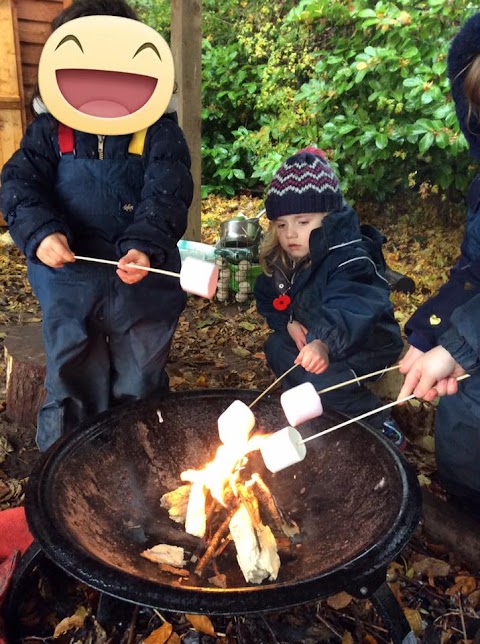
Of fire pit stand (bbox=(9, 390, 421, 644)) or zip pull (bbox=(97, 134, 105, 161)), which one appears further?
zip pull (bbox=(97, 134, 105, 161))

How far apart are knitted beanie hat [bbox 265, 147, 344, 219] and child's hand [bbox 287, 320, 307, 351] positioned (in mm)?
579

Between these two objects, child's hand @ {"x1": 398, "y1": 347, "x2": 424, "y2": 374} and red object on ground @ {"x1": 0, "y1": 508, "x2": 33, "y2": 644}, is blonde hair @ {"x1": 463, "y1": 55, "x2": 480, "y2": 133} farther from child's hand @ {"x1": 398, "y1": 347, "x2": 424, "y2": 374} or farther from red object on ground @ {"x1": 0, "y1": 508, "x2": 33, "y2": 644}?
red object on ground @ {"x1": 0, "y1": 508, "x2": 33, "y2": 644}

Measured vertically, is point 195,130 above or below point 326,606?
above

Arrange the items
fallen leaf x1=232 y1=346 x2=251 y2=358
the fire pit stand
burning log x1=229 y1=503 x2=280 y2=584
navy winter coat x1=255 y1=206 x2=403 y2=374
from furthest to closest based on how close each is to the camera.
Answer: fallen leaf x1=232 y1=346 x2=251 y2=358, navy winter coat x1=255 y1=206 x2=403 y2=374, burning log x1=229 y1=503 x2=280 y2=584, the fire pit stand

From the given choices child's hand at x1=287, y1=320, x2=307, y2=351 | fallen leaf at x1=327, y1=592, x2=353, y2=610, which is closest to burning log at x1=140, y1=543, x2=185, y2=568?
fallen leaf at x1=327, y1=592, x2=353, y2=610

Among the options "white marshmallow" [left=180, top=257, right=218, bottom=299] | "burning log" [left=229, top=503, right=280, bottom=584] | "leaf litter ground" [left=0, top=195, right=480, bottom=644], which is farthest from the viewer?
"leaf litter ground" [left=0, top=195, right=480, bottom=644]

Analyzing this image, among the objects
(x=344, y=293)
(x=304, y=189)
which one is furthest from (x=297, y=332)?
(x=304, y=189)

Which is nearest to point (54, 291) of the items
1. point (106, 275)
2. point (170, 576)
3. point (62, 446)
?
point (106, 275)

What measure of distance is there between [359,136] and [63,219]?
4064mm

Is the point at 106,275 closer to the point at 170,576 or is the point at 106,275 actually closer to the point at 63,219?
the point at 63,219

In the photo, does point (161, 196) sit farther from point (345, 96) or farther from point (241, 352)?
point (345, 96)

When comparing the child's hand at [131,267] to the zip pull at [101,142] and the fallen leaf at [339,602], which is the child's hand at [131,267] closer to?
the zip pull at [101,142]

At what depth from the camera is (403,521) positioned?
58.1 inches
